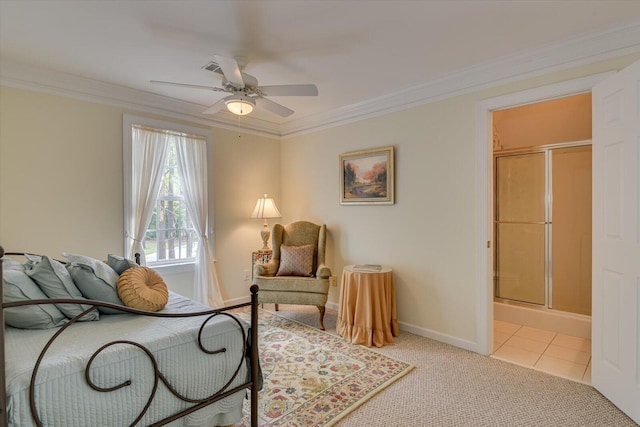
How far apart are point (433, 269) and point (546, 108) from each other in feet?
8.09

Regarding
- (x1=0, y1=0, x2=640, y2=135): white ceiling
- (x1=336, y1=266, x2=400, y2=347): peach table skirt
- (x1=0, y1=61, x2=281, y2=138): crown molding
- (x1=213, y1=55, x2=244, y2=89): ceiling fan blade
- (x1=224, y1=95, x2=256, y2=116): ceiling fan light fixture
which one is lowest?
(x1=336, y1=266, x2=400, y2=347): peach table skirt

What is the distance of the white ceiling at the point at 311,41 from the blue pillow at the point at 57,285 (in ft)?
5.28

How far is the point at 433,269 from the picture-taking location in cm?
333

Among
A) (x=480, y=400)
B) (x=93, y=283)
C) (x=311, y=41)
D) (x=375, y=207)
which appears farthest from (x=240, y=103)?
(x=480, y=400)

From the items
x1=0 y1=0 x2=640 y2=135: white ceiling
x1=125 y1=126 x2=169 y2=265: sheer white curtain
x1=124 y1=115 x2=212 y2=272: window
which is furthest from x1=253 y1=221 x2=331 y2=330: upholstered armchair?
x1=0 y1=0 x2=640 y2=135: white ceiling

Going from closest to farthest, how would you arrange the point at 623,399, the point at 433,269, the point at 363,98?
the point at 623,399, the point at 433,269, the point at 363,98

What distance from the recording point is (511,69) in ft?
9.19

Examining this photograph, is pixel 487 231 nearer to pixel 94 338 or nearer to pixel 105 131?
pixel 94 338

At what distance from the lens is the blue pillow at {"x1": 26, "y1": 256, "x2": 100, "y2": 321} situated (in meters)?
1.80

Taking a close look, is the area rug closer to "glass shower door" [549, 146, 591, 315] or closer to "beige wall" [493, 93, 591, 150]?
"glass shower door" [549, 146, 591, 315]

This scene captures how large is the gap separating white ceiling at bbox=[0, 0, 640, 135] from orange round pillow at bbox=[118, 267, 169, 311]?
5.49 feet

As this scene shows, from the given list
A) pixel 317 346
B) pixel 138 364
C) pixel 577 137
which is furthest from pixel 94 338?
pixel 577 137

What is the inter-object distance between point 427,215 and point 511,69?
1.47 metres

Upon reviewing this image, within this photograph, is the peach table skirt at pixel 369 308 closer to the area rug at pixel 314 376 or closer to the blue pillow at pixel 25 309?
the area rug at pixel 314 376
